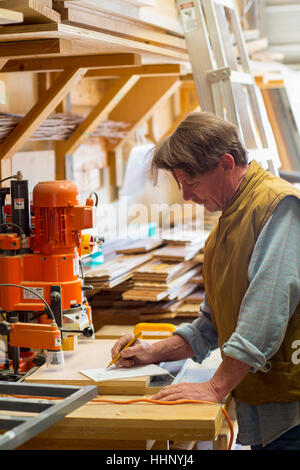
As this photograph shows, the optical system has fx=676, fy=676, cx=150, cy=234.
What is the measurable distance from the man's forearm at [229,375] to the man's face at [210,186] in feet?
1.67

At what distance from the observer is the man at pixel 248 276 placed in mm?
1892

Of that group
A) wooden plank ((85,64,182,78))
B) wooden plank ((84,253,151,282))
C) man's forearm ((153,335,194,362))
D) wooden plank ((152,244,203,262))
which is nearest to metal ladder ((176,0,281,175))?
wooden plank ((85,64,182,78))

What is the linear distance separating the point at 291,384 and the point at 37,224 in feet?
3.37

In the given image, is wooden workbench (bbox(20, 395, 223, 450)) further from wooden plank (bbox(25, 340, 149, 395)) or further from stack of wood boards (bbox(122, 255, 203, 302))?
stack of wood boards (bbox(122, 255, 203, 302))

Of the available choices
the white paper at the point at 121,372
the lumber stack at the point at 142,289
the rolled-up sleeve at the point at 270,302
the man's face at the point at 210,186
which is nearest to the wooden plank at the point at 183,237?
the lumber stack at the point at 142,289

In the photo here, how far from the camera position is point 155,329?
2586 millimetres

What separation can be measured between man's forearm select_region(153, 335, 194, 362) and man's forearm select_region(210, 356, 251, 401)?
1.38ft

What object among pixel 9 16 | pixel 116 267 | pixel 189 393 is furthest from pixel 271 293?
pixel 116 267

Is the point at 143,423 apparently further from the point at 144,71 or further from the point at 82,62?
the point at 144,71

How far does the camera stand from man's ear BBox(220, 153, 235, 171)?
206 centimetres

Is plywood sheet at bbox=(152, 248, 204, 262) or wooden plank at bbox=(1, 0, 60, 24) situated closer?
wooden plank at bbox=(1, 0, 60, 24)

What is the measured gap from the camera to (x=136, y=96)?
15.0 ft

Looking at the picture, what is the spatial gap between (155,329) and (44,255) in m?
0.52
